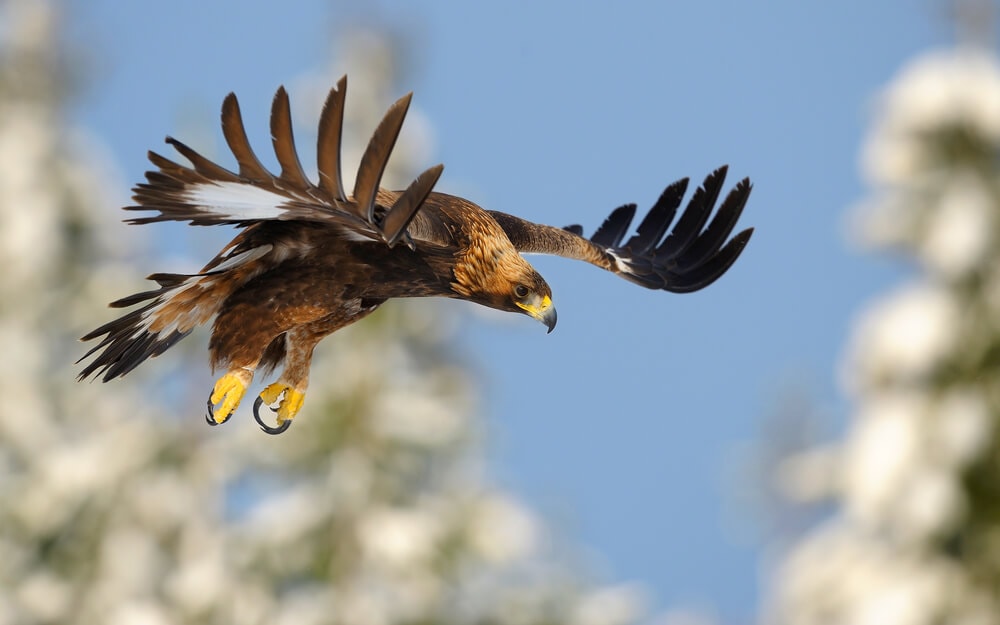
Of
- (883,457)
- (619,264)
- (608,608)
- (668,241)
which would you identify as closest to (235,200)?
(619,264)

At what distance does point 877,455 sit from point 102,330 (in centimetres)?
690

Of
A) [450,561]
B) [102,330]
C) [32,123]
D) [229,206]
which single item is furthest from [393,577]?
[32,123]

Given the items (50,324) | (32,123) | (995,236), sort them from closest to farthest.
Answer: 1. (995,236)
2. (50,324)
3. (32,123)

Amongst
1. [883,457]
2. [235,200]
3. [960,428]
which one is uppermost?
[960,428]

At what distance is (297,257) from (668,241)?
2809 mm

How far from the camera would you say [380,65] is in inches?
624

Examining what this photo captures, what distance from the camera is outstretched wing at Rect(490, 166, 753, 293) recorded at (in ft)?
23.8

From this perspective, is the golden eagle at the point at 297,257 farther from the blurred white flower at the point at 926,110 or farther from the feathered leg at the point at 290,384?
the blurred white flower at the point at 926,110

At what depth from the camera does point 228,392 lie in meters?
6.07

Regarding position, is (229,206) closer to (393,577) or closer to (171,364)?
(393,577)

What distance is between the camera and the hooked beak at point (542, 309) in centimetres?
608

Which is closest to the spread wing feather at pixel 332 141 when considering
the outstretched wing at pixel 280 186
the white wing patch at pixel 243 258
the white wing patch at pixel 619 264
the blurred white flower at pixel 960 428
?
the outstretched wing at pixel 280 186

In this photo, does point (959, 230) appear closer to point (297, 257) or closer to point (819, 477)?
point (819, 477)

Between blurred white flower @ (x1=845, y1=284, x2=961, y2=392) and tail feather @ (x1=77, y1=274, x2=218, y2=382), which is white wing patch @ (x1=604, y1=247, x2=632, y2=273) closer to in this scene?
tail feather @ (x1=77, y1=274, x2=218, y2=382)
